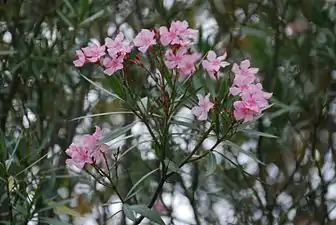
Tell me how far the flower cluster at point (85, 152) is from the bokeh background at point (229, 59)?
563mm

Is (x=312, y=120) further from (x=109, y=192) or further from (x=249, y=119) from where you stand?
(x=249, y=119)

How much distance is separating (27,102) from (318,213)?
0.85 m

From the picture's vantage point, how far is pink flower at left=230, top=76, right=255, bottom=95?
47.7 inches

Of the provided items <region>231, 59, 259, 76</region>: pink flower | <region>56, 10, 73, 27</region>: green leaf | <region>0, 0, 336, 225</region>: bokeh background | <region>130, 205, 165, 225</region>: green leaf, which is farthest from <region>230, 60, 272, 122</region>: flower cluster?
<region>56, 10, 73, 27</region>: green leaf

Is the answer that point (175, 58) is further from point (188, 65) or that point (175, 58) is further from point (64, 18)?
point (64, 18)

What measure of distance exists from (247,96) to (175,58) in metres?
0.15

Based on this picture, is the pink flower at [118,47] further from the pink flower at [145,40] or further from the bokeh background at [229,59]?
the bokeh background at [229,59]

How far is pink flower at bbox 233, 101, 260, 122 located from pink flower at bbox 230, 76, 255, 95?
0.02 metres

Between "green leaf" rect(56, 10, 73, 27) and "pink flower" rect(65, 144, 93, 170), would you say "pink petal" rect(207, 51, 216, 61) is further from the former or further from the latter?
"green leaf" rect(56, 10, 73, 27)

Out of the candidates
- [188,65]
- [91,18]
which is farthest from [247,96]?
[91,18]

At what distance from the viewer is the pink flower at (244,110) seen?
47.3 inches

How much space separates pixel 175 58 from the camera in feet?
4.15

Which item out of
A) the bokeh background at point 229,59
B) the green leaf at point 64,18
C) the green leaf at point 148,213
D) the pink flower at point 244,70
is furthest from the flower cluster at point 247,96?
the green leaf at point 64,18

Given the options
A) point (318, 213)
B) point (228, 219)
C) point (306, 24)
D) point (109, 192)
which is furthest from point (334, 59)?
point (109, 192)
